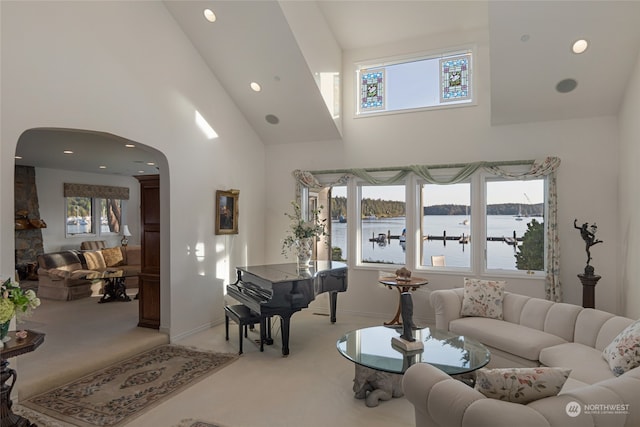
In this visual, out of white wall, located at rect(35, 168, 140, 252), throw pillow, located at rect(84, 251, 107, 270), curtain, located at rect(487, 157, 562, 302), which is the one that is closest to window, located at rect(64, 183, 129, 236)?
white wall, located at rect(35, 168, 140, 252)

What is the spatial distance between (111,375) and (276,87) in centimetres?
430

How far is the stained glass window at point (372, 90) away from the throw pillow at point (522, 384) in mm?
4995

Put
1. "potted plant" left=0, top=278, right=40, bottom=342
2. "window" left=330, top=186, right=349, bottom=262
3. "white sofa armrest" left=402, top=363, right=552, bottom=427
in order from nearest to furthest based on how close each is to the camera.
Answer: "white sofa armrest" left=402, top=363, right=552, bottom=427, "potted plant" left=0, top=278, right=40, bottom=342, "window" left=330, top=186, right=349, bottom=262

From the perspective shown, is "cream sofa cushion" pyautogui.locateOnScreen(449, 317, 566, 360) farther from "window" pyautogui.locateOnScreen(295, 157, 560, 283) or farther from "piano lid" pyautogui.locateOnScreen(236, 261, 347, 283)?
"piano lid" pyautogui.locateOnScreen(236, 261, 347, 283)

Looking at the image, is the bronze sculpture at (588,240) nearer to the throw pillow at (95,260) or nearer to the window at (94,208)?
the throw pillow at (95,260)

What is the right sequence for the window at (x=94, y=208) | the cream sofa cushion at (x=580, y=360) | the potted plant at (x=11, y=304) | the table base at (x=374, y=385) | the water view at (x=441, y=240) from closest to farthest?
the potted plant at (x=11, y=304), the cream sofa cushion at (x=580, y=360), the table base at (x=374, y=385), the water view at (x=441, y=240), the window at (x=94, y=208)

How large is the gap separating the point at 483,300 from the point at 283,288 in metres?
2.35

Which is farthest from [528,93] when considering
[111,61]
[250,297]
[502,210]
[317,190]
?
[111,61]

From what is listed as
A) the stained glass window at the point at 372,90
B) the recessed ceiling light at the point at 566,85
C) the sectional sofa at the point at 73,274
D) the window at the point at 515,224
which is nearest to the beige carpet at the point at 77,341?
the sectional sofa at the point at 73,274

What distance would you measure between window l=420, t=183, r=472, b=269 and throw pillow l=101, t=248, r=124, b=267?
6.60 meters

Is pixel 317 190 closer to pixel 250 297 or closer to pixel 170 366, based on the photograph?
pixel 250 297

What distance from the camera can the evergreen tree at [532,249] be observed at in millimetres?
5273

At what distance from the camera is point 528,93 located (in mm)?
4840

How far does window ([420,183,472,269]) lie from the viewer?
5680 mm
